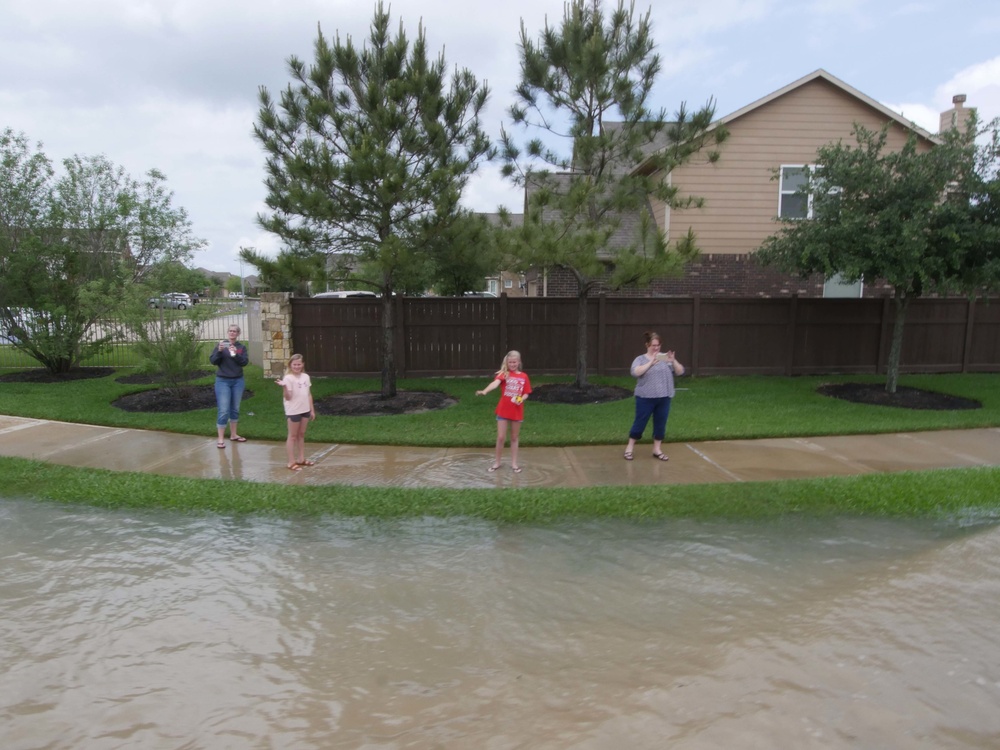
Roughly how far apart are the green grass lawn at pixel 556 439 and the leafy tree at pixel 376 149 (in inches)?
113

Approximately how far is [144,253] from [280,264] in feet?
28.1

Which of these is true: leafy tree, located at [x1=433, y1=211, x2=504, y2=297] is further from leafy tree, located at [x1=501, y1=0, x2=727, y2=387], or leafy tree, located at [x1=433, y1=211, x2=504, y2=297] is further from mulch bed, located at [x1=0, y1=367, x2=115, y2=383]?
mulch bed, located at [x1=0, y1=367, x2=115, y2=383]

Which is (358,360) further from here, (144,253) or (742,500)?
(742,500)

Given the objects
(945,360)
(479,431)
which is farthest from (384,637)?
(945,360)

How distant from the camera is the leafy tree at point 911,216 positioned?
10.3 metres

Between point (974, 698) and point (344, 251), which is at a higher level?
point (344, 251)

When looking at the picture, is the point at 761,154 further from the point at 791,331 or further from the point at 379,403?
the point at 379,403

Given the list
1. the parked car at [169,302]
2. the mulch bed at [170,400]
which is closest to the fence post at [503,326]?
the mulch bed at [170,400]

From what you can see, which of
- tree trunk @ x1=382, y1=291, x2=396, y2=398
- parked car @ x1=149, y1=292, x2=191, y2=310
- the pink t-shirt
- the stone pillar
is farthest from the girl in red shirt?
parked car @ x1=149, y1=292, x2=191, y2=310

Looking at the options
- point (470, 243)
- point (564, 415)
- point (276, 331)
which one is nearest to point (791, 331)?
point (564, 415)

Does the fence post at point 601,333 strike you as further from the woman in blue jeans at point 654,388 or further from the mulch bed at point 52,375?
the mulch bed at point 52,375

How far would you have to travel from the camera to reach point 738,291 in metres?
15.8

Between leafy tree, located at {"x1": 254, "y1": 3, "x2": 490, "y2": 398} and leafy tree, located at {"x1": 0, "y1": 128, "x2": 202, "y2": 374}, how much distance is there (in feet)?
15.6

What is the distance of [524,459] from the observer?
8.01 m
